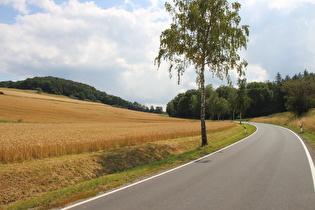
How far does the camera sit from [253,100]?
10331cm

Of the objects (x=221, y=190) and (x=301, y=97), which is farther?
(x=301, y=97)

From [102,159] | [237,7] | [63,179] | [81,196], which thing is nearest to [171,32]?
[237,7]

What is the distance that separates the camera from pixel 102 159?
40.2 feet

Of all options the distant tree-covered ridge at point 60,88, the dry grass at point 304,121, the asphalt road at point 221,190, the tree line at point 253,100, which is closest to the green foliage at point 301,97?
the tree line at point 253,100

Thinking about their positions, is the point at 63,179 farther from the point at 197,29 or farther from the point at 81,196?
the point at 197,29

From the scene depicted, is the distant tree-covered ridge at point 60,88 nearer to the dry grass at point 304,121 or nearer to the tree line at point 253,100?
the tree line at point 253,100

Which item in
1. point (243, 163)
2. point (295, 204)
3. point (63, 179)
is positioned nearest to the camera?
point (295, 204)

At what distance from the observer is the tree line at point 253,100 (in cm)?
5047

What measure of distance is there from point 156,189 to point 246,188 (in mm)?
2726

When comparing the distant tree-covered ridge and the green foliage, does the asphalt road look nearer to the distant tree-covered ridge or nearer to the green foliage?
the green foliage

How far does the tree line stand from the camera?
5047cm

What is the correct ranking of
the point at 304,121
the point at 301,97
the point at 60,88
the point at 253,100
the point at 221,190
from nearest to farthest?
the point at 221,190
the point at 304,121
the point at 301,97
the point at 253,100
the point at 60,88

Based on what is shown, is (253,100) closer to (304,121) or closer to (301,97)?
(301,97)

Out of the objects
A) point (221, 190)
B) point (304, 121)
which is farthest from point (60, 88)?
point (221, 190)
